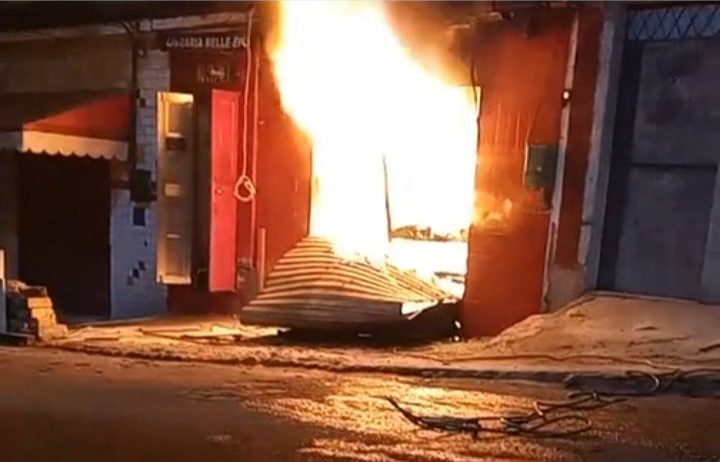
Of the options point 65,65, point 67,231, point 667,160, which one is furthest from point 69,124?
point 667,160

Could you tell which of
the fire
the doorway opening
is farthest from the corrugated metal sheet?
the doorway opening

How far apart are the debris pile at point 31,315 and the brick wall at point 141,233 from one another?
2173 millimetres

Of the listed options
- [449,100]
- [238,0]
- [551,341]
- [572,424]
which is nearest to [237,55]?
[238,0]

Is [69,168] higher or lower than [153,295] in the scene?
higher

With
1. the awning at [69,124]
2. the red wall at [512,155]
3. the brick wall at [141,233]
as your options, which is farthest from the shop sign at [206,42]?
the red wall at [512,155]

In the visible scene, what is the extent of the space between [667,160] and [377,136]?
116 inches

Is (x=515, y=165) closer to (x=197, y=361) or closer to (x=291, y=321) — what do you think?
(x=291, y=321)

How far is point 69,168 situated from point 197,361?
595cm

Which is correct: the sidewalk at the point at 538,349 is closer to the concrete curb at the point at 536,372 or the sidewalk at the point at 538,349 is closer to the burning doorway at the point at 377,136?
the concrete curb at the point at 536,372

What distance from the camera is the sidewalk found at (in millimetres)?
5039

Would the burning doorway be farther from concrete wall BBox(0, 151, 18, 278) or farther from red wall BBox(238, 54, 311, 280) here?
concrete wall BBox(0, 151, 18, 278)

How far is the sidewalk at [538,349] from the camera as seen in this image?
5039 mm

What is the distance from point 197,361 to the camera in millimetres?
5816

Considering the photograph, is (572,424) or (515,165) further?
(515,165)
